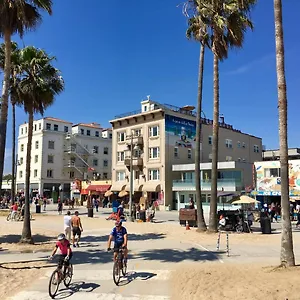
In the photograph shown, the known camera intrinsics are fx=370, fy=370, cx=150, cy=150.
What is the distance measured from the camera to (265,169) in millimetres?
37375

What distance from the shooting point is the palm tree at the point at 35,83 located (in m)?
17.4

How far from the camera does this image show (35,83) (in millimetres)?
17453

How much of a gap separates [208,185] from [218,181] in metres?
1.35

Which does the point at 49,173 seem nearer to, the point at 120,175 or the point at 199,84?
the point at 120,175

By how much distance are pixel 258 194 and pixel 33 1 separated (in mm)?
29420

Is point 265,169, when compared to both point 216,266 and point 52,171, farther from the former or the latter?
point 52,171

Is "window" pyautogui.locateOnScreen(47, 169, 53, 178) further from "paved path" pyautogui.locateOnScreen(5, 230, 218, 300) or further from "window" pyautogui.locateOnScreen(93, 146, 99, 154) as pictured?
"paved path" pyautogui.locateOnScreen(5, 230, 218, 300)

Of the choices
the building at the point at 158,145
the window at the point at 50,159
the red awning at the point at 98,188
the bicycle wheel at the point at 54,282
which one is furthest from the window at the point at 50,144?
the bicycle wheel at the point at 54,282

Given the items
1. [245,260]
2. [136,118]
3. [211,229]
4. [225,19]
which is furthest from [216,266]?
[136,118]

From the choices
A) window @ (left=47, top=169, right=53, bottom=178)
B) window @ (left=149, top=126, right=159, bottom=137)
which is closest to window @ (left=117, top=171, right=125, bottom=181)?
window @ (left=149, top=126, right=159, bottom=137)

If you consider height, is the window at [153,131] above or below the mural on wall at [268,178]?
above

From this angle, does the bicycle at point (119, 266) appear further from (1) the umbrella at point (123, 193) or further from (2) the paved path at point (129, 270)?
(1) the umbrella at point (123, 193)

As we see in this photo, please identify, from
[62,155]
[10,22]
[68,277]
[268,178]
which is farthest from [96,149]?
[68,277]

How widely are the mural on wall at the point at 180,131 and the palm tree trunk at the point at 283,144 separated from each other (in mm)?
36900
